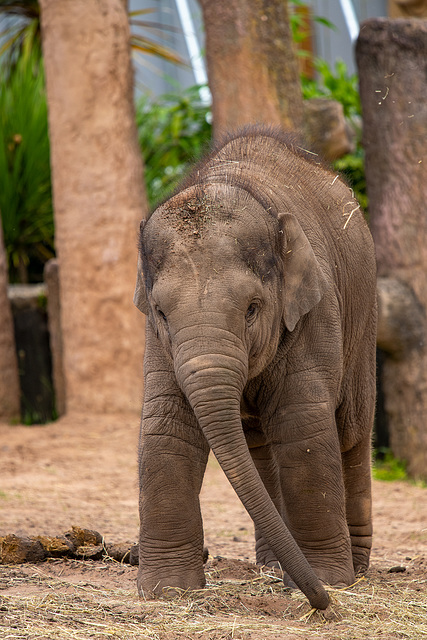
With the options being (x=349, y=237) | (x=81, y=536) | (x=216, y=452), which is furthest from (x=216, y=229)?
(x=81, y=536)

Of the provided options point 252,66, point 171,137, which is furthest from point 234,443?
point 171,137

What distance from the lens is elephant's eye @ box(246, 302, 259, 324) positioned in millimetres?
3701

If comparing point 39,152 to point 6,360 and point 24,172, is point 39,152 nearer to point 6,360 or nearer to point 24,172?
point 24,172

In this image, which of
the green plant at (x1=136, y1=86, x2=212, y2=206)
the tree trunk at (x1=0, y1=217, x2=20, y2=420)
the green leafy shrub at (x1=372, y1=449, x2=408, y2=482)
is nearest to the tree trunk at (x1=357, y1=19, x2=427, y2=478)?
the green leafy shrub at (x1=372, y1=449, x2=408, y2=482)

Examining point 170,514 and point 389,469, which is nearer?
point 170,514

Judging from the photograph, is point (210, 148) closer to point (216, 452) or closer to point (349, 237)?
point (349, 237)

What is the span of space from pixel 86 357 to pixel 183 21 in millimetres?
11591

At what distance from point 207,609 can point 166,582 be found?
0.31 meters

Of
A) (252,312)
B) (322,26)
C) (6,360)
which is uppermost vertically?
(322,26)

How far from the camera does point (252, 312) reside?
3723 mm

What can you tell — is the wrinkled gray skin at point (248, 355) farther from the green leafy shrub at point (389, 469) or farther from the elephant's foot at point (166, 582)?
the green leafy shrub at point (389, 469)

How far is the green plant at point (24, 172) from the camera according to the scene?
38.9ft

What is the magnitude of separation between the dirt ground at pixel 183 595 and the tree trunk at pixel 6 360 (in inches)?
62.7

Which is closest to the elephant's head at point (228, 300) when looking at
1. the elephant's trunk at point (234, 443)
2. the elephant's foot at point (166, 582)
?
the elephant's trunk at point (234, 443)
